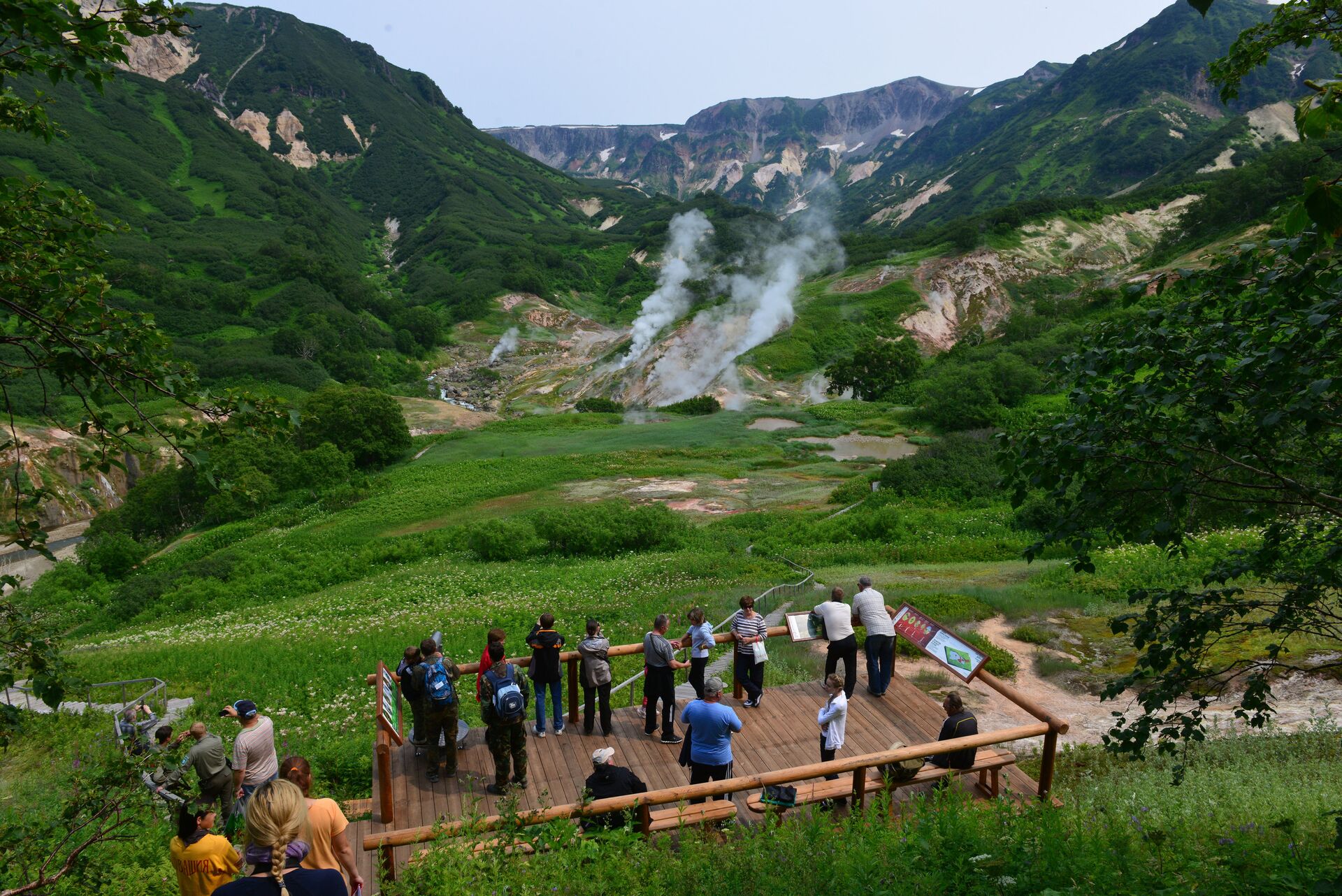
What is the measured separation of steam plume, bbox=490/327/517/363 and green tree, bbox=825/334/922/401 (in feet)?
178

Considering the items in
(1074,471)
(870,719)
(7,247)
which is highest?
(7,247)

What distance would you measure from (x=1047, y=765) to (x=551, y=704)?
6.20 meters

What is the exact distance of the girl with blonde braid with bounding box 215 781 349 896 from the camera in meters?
4.71

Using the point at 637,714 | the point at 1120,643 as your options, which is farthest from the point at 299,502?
the point at 1120,643

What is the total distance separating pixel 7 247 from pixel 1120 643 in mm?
18925

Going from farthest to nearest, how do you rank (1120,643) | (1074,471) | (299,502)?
(299,502) < (1120,643) < (1074,471)

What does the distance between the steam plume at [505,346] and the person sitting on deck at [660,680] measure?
10056 cm

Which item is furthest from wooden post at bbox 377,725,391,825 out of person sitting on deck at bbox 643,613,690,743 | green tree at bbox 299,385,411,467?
green tree at bbox 299,385,411,467

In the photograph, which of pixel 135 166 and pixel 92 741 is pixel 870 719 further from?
pixel 135 166

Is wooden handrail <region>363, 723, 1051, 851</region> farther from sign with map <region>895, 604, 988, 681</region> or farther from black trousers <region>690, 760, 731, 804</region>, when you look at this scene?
sign with map <region>895, 604, 988, 681</region>

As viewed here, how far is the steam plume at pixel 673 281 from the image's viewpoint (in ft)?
308

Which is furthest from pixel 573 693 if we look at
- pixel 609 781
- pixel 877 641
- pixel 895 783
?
pixel 877 641

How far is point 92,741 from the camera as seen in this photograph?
1222 cm

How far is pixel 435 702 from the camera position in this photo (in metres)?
8.64
